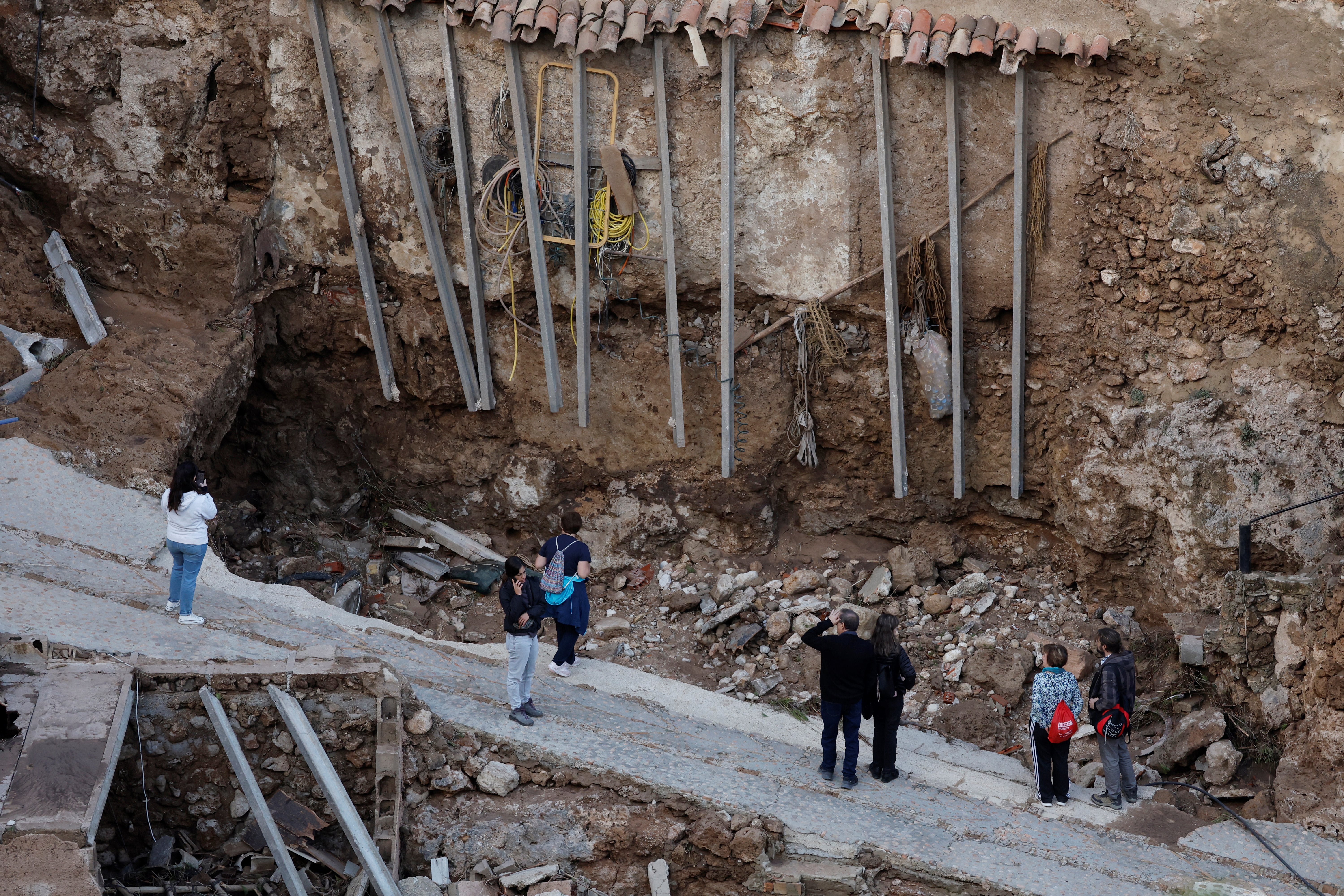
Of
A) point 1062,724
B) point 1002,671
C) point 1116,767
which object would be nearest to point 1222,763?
point 1116,767

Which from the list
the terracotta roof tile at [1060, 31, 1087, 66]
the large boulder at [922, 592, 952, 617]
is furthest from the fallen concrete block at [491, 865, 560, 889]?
the terracotta roof tile at [1060, 31, 1087, 66]

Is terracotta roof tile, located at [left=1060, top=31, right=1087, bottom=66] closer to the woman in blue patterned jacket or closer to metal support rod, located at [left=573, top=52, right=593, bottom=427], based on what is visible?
metal support rod, located at [left=573, top=52, right=593, bottom=427]

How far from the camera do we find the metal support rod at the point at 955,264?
10125 millimetres

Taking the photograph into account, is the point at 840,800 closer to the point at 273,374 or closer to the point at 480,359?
the point at 480,359

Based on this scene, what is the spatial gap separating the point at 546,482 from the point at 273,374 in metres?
2.71

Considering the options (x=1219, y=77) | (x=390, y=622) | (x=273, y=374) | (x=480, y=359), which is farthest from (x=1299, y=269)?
(x=273, y=374)

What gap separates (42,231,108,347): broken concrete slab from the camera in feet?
36.1

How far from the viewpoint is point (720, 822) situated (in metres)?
7.93

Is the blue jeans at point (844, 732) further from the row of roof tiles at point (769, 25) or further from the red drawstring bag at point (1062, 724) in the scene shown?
the row of roof tiles at point (769, 25)

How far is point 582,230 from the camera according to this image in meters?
A: 10.8

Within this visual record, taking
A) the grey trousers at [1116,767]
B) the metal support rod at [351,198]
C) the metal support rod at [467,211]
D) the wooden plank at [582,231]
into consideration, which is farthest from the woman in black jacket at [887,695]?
the metal support rod at [351,198]

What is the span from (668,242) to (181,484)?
4275 mm

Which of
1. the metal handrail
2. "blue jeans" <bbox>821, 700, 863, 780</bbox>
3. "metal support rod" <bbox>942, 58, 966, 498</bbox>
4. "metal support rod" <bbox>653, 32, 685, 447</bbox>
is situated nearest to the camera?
"blue jeans" <bbox>821, 700, 863, 780</bbox>

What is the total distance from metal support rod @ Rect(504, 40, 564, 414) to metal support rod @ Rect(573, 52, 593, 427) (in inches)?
7.9
